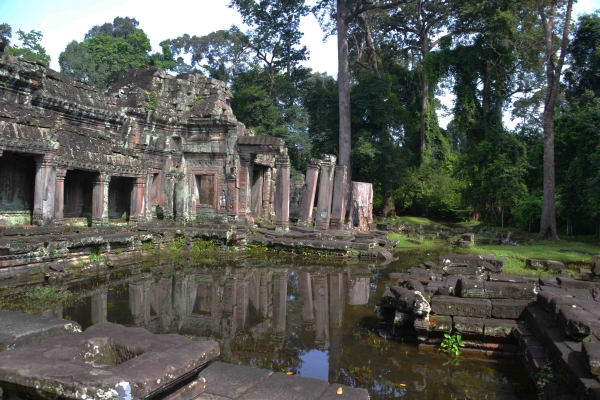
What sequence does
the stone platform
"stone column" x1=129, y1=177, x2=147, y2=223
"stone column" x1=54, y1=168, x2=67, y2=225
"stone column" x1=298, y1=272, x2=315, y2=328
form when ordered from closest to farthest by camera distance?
the stone platform < "stone column" x1=298, y1=272, x2=315, y2=328 < "stone column" x1=54, y1=168, x2=67, y2=225 < "stone column" x1=129, y1=177, x2=147, y2=223

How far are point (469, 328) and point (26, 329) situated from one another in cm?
465

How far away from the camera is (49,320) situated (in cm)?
303

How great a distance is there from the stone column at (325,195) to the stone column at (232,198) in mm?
2931

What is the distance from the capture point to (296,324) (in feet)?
20.8

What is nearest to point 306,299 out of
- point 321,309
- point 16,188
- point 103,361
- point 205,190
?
point 321,309

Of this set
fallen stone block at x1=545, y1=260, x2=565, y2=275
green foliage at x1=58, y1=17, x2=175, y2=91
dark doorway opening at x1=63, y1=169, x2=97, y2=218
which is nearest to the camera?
fallen stone block at x1=545, y1=260, x2=565, y2=275

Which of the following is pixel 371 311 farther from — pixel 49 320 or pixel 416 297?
pixel 49 320

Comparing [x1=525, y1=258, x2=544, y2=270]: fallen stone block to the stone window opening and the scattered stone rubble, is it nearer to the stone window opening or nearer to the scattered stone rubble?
the scattered stone rubble

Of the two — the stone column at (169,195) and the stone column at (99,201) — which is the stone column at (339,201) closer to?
the stone column at (169,195)

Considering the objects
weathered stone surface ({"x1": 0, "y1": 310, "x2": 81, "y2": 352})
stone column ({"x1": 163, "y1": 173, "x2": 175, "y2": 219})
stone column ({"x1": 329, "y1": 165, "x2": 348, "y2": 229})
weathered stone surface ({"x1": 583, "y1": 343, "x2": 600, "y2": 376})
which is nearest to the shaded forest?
stone column ({"x1": 329, "y1": 165, "x2": 348, "y2": 229})

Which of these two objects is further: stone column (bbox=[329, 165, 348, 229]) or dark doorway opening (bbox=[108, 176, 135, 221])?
stone column (bbox=[329, 165, 348, 229])

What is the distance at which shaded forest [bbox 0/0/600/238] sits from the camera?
20328mm

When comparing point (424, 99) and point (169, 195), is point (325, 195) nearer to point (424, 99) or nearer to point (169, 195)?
point (169, 195)

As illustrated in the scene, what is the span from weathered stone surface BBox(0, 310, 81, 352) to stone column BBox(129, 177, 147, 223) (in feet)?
33.7
